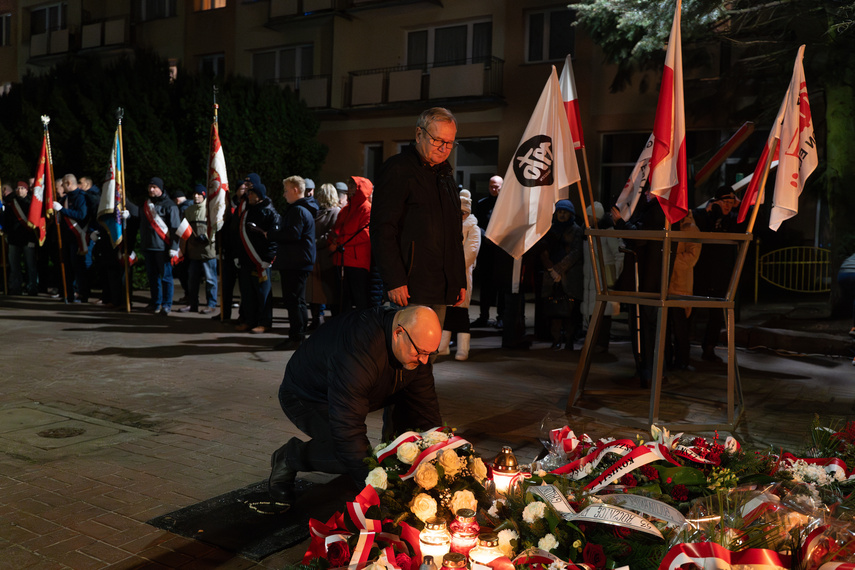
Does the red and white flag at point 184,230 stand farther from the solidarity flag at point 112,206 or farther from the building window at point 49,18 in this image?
the building window at point 49,18

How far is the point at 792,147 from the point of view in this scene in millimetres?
5773

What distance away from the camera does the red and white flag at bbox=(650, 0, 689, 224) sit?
17.1 feet

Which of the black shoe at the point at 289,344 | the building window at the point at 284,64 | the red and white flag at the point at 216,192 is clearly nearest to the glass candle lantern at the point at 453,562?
the black shoe at the point at 289,344

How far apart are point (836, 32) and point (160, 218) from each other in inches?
415

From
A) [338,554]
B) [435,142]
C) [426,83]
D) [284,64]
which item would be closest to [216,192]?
[435,142]

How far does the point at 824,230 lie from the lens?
17.0 meters

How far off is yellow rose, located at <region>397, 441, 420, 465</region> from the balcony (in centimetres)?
2218

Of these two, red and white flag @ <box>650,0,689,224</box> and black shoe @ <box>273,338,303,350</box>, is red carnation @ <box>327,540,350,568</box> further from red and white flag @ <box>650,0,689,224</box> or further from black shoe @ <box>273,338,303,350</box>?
black shoe @ <box>273,338,303,350</box>

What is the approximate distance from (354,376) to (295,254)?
5935 millimetres

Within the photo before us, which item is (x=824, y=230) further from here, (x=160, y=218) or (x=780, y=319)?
(x=160, y=218)

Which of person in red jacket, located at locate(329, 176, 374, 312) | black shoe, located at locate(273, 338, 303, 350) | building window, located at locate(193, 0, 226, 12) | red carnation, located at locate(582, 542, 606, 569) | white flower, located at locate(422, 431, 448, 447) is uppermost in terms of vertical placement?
building window, located at locate(193, 0, 226, 12)

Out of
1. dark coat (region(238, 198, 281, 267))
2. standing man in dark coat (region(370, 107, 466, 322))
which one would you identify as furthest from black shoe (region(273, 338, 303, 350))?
standing man in dark coat (region(370, 107, 466, 322))

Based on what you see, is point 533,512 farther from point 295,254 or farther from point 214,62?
point 214,62

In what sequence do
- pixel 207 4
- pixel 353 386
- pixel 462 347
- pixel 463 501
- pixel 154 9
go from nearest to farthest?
pixel 463 501 → pixel 353 386 → pixel 462 347 → pixel 207 4 → pixel 154 9
